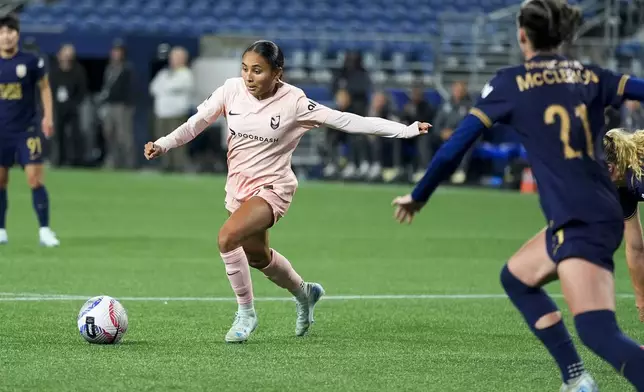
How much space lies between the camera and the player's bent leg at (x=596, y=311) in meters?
5.67

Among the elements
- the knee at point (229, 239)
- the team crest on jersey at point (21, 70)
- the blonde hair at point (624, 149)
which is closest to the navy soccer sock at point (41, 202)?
the team crest on jersey at point (21, 70)

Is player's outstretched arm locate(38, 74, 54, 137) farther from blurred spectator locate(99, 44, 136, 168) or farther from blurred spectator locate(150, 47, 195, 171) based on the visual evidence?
blurred spectator locate(99, 44, 136, 168)

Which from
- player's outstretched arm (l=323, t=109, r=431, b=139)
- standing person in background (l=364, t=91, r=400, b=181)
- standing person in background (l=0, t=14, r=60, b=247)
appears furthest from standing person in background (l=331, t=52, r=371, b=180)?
player's outstretched arm (l=323, t=109, r=431, b=139)

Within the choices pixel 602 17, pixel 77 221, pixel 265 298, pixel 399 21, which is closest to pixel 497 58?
pixel 602 17

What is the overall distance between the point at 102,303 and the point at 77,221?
386 inches

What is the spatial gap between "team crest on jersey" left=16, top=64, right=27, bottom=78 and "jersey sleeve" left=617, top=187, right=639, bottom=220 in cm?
770

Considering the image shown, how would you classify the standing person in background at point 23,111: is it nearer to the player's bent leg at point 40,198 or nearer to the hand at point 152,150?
the player's bent leg at point 40,198

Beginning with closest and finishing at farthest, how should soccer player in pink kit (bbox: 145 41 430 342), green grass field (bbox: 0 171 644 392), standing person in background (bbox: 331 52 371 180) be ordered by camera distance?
green grass field (bbox: 0 171 644 392)
soccer player in pink kit (bbox: 145 41 430 342)
standing person in background (bbox: 331 52 371 180)

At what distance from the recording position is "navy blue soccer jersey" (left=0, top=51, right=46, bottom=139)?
46.1ft

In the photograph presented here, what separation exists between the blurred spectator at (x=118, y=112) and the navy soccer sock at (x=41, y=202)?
12.5 m

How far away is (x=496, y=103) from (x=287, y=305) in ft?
15.7

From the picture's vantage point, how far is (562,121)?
5863 millimetres

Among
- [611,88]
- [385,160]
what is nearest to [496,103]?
[611,88]

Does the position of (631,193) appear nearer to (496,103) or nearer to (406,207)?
(496,103)
